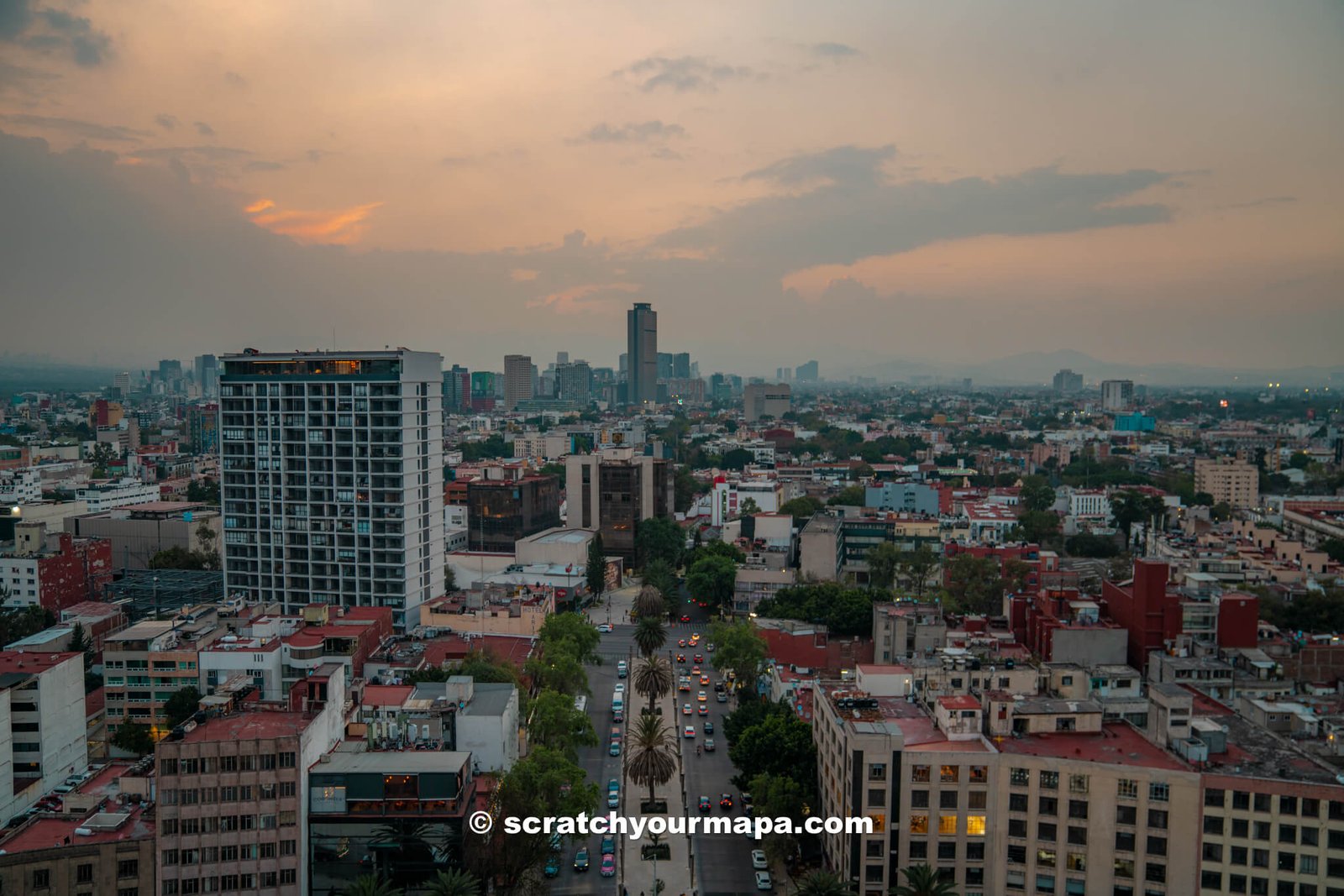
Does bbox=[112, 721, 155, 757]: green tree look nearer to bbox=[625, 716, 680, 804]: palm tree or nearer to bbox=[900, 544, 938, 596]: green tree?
bbox=[625, 716, 680, 804]: palm tree

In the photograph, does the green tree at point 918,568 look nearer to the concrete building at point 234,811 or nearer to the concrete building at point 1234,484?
the concrete building at point 234,811

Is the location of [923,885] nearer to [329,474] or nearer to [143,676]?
[143,676]

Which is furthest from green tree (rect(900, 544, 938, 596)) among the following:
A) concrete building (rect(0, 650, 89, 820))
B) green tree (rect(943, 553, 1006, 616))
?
concrete building (rect(0, 650, 89, 820))

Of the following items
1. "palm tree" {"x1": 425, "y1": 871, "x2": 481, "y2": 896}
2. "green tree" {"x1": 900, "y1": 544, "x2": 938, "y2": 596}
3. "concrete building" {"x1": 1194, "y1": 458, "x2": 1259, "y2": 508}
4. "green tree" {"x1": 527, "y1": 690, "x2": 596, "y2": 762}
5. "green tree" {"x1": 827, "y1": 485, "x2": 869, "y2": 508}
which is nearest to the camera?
"palm tree" {"x1": 425, "y1": 871, "x2": 481, "y2": 896}

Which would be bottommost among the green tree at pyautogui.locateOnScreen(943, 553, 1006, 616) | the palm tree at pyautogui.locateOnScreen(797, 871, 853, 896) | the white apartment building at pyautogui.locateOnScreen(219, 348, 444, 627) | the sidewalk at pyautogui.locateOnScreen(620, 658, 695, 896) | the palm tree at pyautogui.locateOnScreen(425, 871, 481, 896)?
the sidewalk at pyautogui.locateOnScreen(620, 658, 695, 896)

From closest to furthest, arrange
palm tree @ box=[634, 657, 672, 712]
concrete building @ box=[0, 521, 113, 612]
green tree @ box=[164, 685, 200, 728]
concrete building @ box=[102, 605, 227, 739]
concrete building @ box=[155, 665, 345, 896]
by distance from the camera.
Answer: concrete building @ box=[155, 665, 345, 896]
green tree @ box=[164, 685, 200, 728]
concrete building @ box=[102, 605, 227, 739]
palm tree @ box=[634, 657, 672, 712]
concrete building @ box=[0, 521, 113, 612]

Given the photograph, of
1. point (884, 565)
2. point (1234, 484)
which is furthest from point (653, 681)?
point (1234, 484)

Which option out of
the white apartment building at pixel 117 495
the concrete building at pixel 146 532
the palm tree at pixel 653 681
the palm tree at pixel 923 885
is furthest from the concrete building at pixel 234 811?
the white apartment building at pixel 117 495
